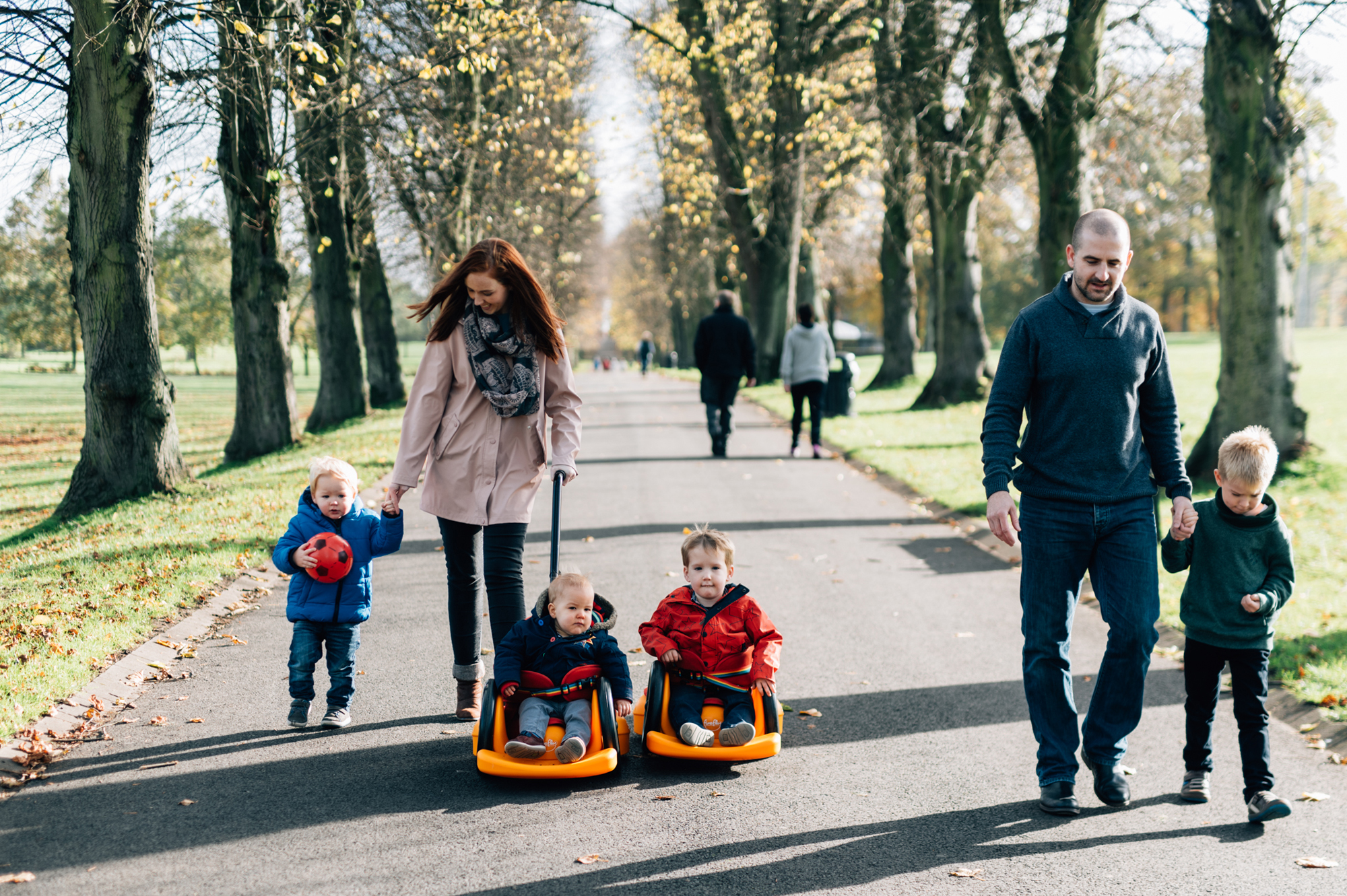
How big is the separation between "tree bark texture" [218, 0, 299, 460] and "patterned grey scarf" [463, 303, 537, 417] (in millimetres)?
8043

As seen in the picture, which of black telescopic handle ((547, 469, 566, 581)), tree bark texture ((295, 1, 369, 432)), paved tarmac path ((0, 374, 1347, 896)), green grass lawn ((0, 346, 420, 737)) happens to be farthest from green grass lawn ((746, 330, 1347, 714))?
tree bark texture ((295, 1, 369, 432))

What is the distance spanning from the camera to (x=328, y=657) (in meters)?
4.83

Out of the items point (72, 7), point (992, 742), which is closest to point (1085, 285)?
point (992, 742)

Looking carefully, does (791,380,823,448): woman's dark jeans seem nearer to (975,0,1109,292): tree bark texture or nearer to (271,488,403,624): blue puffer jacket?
(975,0,1109,292): tree bark texture

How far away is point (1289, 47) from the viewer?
10469 mm

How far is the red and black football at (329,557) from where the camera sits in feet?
15.2

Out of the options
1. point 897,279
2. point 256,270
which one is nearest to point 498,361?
point 256,270

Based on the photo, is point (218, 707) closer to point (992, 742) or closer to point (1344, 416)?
point (992, 742)

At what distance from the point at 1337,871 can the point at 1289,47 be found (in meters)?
9.33

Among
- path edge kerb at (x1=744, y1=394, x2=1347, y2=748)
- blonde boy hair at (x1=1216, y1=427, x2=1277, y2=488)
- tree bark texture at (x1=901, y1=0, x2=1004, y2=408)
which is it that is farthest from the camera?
tree bark texture at (x1=901, y1=0, x2=1004, y2=408)

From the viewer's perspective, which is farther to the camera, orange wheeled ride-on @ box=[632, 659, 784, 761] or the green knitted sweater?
orange wheeled ride-on @ box=[632, 659, 784, 761]

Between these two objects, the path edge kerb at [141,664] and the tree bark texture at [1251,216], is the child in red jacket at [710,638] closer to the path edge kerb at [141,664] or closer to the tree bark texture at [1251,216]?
the path edge kerb at [141,664]

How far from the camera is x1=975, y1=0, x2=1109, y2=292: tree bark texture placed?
495 inches

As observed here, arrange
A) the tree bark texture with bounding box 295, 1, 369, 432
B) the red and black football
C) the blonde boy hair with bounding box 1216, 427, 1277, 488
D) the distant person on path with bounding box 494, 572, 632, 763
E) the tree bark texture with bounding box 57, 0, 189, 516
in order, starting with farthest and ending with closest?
the tree bark texture with bounding box 295, 1, 369, 432
the tree bark texture with bounding box 57, 0, 189, 516
the red and black football
the distant person on path with bounding box 494, 572, 632, 763
the blonde boy hair with bounding box 1216, 427, 1277, 488
